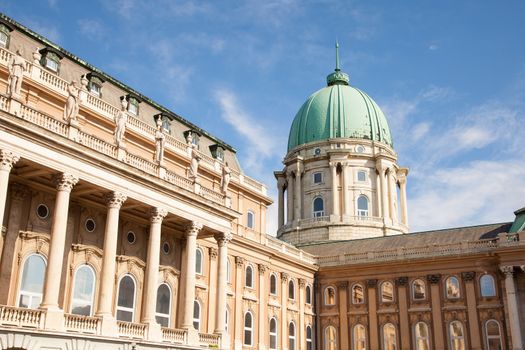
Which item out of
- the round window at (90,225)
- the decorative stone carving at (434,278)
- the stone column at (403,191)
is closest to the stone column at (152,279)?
the round window at (90,225)

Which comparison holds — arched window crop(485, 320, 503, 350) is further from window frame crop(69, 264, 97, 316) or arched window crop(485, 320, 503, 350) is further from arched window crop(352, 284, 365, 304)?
window frame crop(69, 264, 97, 316)

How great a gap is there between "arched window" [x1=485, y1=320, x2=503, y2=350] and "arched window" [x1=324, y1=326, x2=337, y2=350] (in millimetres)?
13496

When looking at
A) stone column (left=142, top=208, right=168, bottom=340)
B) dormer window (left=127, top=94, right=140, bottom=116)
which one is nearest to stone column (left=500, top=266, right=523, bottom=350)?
stone column (left=142, top=208, right=168, bottom=340)

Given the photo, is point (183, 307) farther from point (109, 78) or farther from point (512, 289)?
point (512, 289)

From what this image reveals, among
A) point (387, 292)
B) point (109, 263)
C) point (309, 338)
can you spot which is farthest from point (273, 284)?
point (109, 263)

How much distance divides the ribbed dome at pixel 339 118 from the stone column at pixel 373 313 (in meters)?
25.0

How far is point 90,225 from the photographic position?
33.5 meters

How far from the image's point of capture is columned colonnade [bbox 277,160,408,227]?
72.8 meters

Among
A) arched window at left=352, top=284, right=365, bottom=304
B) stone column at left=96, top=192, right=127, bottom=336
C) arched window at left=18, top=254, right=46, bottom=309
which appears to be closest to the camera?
stone column at left=96, top=192, right=127, bottom=336

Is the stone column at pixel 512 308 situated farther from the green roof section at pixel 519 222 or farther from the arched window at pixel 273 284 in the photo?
the arched window at pixel 273 284

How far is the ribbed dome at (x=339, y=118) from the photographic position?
76875 millimetres

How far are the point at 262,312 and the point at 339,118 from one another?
3510 cm

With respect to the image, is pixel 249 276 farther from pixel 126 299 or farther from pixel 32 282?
pixel 32 282

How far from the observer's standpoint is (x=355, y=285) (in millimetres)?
57406
